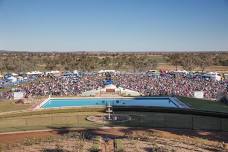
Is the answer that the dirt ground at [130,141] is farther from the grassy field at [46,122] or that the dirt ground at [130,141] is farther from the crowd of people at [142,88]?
the crowd of people at [142,88]

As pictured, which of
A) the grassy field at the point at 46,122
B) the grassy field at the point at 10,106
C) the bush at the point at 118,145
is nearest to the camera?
the bush at the point at 118,145

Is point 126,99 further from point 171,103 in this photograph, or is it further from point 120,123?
point 120,123

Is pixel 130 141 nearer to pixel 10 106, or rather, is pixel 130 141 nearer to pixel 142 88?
pixel 10 106

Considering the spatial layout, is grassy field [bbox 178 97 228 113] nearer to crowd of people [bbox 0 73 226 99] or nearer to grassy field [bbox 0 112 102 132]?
crowd of people [bbox 0 73 226 99]

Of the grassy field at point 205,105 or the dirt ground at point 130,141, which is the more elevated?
the grassy field at point 205,105

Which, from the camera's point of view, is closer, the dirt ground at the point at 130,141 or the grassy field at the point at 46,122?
the dirt ground at the point at 130,141

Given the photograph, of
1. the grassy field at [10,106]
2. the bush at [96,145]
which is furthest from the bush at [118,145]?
the grassy field at [10,106]

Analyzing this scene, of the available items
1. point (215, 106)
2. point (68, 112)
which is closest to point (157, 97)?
point (215, 106)
